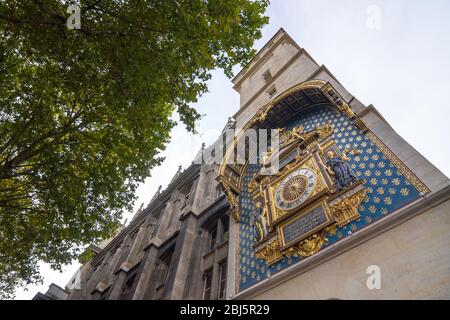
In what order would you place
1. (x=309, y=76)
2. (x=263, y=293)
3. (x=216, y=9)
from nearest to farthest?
(x=216, y=9) → (x=263, y=293) → (x=309, y=76)

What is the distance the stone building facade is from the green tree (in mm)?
4616

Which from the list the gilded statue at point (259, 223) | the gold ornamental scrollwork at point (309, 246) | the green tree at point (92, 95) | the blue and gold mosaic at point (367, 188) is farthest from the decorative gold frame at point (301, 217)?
the green tree at point (92, 95)

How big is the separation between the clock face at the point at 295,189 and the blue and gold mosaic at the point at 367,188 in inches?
63.6

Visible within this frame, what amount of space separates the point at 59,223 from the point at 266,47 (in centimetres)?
2030

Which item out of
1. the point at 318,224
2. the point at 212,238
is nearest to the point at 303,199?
the point at 318,224

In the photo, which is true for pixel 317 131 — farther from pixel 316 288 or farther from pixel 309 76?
pixel 316 288

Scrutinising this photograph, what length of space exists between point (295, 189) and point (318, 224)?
2.11 metres

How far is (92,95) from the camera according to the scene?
1039 cm

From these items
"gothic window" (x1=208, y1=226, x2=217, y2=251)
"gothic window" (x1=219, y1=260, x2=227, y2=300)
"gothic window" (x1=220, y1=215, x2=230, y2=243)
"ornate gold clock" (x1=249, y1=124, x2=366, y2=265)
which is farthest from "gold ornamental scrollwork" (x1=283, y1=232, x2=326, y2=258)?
"gothic window" (x1=208, y1=226, x2=217, y2=251)

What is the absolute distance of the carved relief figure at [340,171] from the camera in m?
9.55

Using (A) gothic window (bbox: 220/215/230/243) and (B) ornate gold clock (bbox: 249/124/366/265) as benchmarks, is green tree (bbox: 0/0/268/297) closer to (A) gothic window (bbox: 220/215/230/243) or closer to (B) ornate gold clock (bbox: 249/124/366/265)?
(B) ornate gold clock (bbox: 249/124/366/265)

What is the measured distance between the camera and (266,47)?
960 inches

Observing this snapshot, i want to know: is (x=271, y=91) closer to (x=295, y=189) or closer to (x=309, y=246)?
(x=295, y=189)
